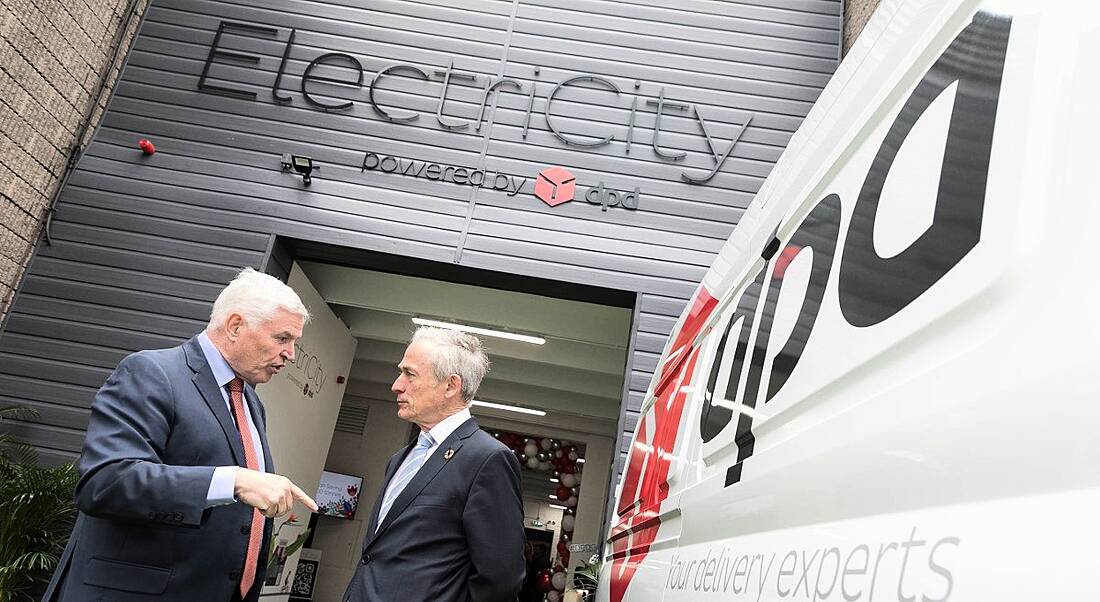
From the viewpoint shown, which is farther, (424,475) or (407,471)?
(407,471)

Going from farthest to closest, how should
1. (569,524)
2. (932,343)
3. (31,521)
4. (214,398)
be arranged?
(569,524)
(31,521)
(214,398)
(932,343)

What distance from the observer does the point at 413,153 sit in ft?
14.5

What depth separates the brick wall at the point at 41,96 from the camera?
374cm

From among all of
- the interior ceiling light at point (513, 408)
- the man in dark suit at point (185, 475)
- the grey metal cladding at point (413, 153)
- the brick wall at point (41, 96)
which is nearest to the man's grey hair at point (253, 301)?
the man in dark suit at point (185, 475)

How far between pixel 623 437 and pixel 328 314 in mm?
2600

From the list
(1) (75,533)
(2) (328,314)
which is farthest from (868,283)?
(2) (328,314)

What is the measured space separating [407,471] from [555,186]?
8.44 feet

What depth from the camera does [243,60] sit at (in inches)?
181

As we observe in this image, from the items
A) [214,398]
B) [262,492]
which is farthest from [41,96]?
[262,492]

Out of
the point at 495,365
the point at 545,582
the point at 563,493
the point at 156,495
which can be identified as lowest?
the point at 545,582

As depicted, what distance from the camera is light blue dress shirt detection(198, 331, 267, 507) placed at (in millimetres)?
1505

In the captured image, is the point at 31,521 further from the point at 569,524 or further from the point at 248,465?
the point at 569,524

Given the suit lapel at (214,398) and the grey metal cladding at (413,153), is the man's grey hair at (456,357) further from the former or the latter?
the grey metal cladding at (413,153)

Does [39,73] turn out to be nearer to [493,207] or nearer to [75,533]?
[493,207]
